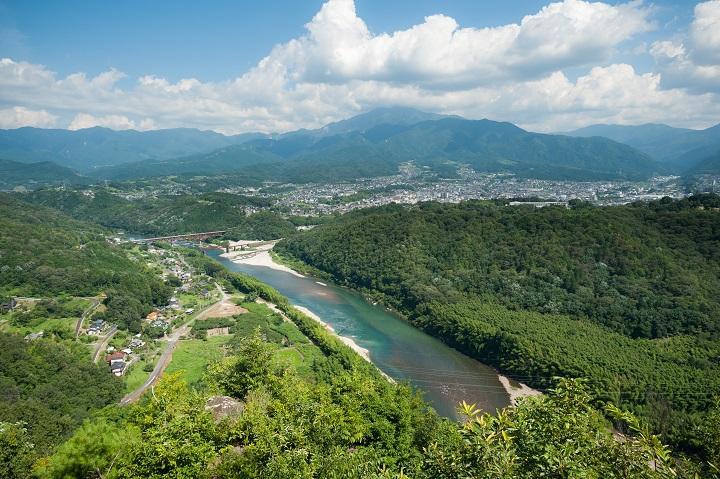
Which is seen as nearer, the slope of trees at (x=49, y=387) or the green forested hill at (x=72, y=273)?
the slope of trees at (x=49, y=387)

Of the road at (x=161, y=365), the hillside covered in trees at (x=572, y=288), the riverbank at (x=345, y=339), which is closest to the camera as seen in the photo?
the road at (x=161, y=365)

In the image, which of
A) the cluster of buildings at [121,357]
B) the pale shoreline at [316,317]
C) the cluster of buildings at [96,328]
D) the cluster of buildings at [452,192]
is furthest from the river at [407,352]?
the cluster of buildings at [452,192]

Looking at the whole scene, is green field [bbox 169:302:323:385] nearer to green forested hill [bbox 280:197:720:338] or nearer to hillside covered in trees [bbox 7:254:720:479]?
hillside covered in trees [bbox 7:254:720:479]

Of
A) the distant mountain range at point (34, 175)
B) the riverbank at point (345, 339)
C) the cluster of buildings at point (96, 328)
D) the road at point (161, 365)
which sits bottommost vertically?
the riverbank at point (345, 339)

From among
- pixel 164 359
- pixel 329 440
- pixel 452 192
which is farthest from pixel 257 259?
pixel 452 192

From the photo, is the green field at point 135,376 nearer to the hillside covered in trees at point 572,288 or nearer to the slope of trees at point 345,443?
the slope of trees at point 345,443

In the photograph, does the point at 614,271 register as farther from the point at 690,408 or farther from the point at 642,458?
the point at 642,458

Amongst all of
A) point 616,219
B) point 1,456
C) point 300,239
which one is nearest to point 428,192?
point 300,239
